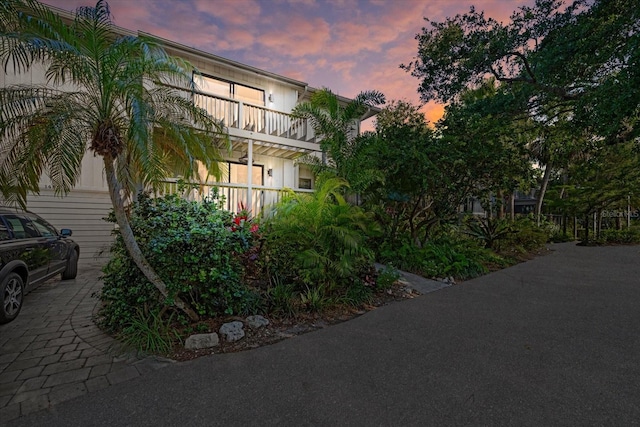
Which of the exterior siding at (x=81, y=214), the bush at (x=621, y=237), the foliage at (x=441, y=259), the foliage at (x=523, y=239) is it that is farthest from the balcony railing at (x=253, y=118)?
the bush at (x=621, y=237)

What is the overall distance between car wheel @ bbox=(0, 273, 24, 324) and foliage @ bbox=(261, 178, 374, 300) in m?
3.58

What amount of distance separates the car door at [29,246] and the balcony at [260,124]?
16.0 ft

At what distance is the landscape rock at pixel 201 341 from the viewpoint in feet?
11.1

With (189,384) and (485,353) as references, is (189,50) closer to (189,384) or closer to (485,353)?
(189,384)

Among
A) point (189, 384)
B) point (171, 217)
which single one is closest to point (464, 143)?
point (171, 217)

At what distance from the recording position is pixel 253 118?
9.88 metres

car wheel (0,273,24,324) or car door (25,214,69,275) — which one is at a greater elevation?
car door (25,214,69,275)

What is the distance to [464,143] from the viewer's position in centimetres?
766

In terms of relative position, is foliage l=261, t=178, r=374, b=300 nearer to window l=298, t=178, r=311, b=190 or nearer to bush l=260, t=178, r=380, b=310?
bush l=260, t=178, r=380, b=310

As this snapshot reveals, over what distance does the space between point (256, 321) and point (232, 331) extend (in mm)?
406

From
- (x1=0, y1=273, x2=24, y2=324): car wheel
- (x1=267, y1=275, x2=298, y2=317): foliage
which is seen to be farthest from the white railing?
(x1=0, y1=273, x2=24, y2=324): car wheel

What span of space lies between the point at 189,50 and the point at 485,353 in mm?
Answer: 11081

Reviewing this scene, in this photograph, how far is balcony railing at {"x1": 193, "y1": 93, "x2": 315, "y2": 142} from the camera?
9.05 metres

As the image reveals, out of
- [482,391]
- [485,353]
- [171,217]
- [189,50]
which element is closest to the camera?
[482,391]
